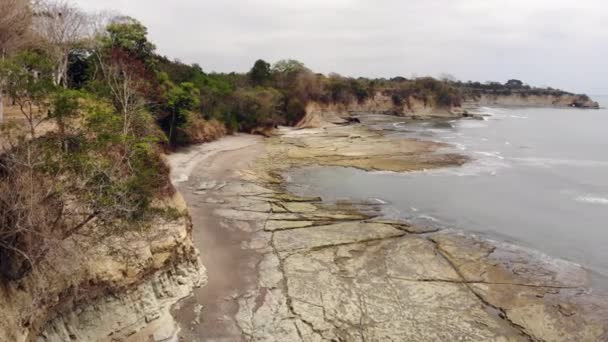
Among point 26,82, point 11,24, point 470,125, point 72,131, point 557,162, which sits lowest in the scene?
point 557,162

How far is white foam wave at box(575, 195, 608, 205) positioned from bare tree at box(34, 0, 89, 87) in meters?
36.9

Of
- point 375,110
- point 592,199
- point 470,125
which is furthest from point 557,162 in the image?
point 375,110

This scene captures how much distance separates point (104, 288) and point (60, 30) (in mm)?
22544

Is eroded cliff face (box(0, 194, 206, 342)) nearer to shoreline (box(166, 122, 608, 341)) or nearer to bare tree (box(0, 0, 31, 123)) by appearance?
shoreline (box(166, 122, 608, 341))

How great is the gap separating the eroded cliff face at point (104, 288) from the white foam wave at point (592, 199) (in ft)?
93.5

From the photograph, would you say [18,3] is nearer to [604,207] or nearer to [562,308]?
[562,308]

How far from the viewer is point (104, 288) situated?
1322 centimetres

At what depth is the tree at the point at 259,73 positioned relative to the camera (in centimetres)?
7256

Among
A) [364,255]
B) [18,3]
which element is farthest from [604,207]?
[18,3]

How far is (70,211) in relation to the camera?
11375 millimetres

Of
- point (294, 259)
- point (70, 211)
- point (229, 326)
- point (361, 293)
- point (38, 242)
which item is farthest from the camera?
point (294, 259)

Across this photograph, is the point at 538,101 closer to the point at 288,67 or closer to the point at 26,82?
the point at 288,67

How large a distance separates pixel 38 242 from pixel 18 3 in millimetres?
14504

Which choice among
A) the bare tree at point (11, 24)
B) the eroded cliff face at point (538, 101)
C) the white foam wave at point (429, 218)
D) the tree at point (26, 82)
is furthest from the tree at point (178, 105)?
the eroded cliff face at point (538, 101)
